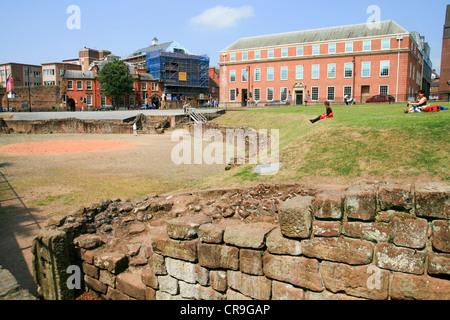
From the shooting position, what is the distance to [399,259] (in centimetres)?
395

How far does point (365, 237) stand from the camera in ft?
13.4

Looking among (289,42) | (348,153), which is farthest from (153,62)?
(348,153)

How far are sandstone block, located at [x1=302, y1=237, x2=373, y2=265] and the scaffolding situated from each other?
71093 millimetres

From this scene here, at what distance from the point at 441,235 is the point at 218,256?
2838mm

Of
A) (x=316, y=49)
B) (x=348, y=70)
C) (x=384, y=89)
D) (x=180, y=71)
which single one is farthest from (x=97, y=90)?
(x=384, y=89)

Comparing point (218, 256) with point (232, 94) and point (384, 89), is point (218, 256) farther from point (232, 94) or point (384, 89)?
point (232, 94)

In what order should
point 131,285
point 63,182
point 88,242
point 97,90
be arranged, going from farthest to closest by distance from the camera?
point 97,90 < point 63,182 < point 88,242 < point 131,285

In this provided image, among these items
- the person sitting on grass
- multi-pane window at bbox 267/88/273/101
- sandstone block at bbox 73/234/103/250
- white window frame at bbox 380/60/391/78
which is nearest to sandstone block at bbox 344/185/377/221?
sandstone block at bbox 73/234/103/250

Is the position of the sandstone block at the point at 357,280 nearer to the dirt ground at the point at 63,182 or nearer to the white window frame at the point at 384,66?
the dirt ground at the point at 63,182

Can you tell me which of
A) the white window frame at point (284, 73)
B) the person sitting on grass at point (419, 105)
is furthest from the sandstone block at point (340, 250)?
the white window frame at point (284, 73)

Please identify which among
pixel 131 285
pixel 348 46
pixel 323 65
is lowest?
pixel 131 285

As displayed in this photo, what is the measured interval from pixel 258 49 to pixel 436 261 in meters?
58.7

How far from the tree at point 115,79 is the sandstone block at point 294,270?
63.8 metres
